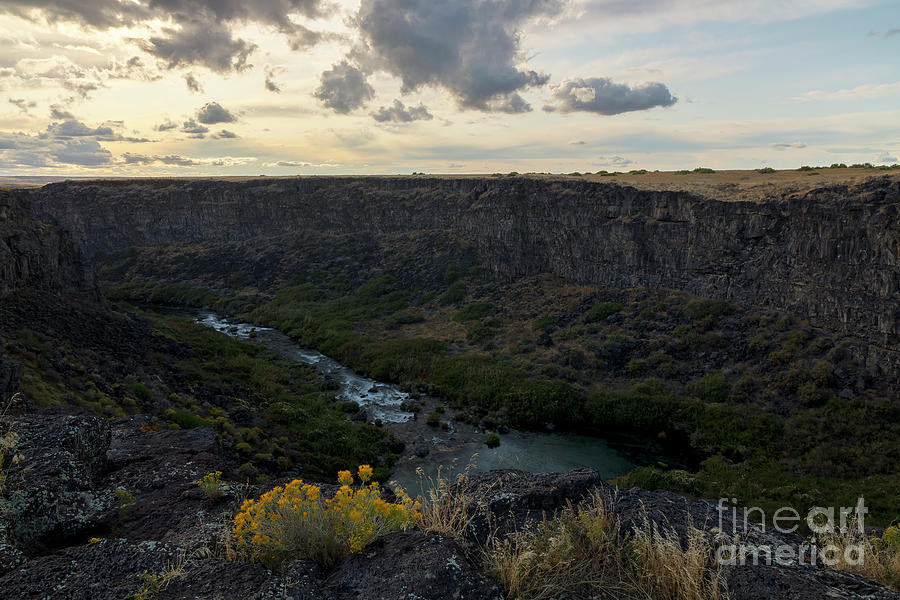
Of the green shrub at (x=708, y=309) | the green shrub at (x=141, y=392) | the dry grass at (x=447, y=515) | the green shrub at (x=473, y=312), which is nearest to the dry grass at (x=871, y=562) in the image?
the dry grass at (x=447, y=515)

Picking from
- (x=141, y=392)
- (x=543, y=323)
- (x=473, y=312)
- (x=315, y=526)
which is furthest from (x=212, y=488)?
(x=473, y=312)

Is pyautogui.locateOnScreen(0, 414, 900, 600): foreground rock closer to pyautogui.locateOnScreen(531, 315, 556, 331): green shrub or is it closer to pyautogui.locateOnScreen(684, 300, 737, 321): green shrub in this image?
pyautogui.locateOnScreen(684, 300, 737, 321): green shrub

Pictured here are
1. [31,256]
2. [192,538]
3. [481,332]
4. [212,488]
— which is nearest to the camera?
[192,538]

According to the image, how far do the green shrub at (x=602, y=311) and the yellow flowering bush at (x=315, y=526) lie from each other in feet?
137

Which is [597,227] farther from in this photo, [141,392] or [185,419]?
[141,392]

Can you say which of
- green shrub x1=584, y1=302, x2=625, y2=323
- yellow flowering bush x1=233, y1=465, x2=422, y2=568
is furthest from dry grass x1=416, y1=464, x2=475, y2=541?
green shrub x1=584, y1=302, x2=625, y2=323

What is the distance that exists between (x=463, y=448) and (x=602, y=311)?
2160 centimetres

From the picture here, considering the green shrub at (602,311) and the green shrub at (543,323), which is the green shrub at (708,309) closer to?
the green shrub at (602,311)

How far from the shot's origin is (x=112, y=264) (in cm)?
9231

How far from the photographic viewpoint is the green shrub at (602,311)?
150 ft

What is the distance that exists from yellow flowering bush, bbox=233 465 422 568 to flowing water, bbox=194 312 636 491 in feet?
60.7

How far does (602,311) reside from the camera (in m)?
46.0

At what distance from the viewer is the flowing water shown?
28.9 metres

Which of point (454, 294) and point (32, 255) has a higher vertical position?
point (32, 255)
